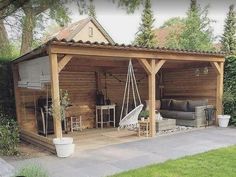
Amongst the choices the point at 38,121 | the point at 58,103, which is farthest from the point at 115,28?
the point at 58,103

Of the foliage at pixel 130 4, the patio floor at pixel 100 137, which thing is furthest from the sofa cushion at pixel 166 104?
the foliage at pixel 130 4

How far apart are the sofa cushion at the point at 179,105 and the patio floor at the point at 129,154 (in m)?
1.79

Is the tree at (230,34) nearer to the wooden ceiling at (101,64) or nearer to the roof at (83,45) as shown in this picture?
the wooden ceiling at (101,64)

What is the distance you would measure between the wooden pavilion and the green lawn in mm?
2242

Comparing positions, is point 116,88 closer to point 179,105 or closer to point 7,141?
point 179,105

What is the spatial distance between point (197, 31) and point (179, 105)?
35.5 ft

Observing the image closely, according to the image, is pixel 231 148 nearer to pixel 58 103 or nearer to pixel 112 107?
pixel 58 103

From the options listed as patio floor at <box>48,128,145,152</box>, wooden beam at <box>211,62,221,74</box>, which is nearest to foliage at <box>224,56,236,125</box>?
wooden beam at <box>211,62,221,74</box>

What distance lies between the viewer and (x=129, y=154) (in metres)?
5.63

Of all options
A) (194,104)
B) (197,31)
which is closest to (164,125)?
(194,104)

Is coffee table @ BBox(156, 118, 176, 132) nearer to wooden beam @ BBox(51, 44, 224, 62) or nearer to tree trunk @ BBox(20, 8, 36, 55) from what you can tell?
wooden beam @ BBox(51, 44, 224, 62)

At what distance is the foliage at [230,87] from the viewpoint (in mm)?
8805

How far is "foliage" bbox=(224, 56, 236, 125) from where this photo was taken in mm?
8805

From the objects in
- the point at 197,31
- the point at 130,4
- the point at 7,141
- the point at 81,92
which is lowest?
the point at 7,141
